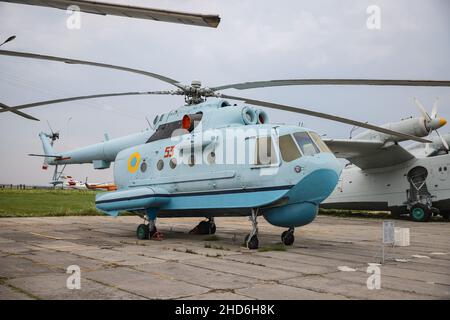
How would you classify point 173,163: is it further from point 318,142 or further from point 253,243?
point 318,142

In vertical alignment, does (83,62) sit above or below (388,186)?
above

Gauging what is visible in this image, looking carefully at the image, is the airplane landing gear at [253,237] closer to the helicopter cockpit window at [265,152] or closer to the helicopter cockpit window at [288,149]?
the helicopter cockpit window at [265,152]

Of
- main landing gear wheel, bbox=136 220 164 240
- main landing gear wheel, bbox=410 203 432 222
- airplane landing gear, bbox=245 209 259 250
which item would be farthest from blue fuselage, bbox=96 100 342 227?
main landing gear wheel, bbox=410 203 432 222

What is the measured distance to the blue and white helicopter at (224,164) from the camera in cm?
960

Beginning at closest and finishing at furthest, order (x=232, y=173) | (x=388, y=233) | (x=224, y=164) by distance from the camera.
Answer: (x=388, y=233) → (x=232, y=173) → (x=224, y=164)

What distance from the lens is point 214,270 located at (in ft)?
24.0

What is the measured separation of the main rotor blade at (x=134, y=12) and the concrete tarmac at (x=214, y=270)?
3.42m

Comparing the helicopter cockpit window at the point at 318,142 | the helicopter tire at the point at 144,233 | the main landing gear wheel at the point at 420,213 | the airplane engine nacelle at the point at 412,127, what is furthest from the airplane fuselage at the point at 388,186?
the helicopter tire at the point at 144,233

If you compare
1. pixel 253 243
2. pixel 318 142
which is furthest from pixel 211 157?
pixel 318 142

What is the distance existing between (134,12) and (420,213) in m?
22.6

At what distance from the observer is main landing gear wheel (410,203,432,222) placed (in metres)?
22.6
